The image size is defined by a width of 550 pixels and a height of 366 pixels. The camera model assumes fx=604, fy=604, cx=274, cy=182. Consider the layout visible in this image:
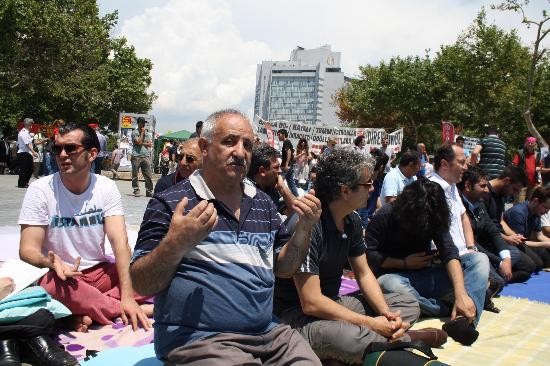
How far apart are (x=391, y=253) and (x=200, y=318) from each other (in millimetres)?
2784

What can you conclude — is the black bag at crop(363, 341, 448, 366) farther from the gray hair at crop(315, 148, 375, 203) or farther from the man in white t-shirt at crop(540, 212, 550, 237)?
the man in white t-shirt at crop(540, 212, 550, 237)

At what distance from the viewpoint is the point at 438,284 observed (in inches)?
192

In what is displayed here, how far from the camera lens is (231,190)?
265cm

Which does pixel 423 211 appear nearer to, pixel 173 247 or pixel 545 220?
pixel 173 247

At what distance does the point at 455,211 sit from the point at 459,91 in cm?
3013

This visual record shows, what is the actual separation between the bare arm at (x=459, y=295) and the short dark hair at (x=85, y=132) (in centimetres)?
275

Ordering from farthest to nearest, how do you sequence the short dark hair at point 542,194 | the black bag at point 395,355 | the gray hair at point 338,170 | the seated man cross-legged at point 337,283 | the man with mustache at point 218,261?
the short dark hair at point 542,194, the gray hair at point 338,170, the seated man cross-legged at point 337,283, the black bag at point 395,355, the man with mustache at point 218,261

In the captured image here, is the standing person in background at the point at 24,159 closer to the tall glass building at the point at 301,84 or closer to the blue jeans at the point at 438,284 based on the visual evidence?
the blue jeans at the point at 438,284

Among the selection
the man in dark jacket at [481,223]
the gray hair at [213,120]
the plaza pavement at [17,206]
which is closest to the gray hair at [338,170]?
the gray hair at [213,120]

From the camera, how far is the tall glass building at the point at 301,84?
545ft

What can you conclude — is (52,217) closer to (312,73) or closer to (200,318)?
(200,318)

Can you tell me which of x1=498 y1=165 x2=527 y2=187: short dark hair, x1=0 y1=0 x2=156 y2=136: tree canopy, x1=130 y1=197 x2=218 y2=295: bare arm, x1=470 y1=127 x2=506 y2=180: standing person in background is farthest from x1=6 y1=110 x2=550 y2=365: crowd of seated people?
x1=0 y1=0 x2=156 y2=136: tree canopy

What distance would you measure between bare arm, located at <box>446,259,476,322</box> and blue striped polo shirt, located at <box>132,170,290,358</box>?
7.72 ft

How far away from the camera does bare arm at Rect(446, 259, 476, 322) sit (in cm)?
445
